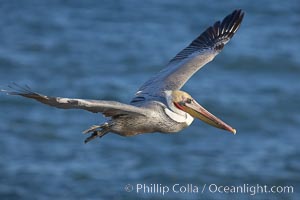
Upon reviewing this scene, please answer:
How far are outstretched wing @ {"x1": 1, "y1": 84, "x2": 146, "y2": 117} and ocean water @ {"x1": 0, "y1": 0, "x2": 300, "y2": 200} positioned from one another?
306 inches

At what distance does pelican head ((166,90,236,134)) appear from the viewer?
1062 centimetres

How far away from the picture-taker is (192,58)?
12211 millimetres

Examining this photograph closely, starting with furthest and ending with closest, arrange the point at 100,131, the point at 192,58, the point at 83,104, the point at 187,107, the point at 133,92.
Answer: the point at 133,92 → the point at 192,58 → the point at 187,107 → the point at 100,131 → the point at 83,104

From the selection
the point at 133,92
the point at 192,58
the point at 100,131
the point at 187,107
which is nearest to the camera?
the point at 100,131

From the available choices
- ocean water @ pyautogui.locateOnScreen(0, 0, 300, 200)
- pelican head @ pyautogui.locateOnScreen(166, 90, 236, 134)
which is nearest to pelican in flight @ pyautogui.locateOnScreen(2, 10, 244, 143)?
pelican head @ pyautogui.locateOnScreen(166, 90, 236, 134)

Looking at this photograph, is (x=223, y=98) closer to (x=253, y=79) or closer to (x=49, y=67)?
(x=253, y=79)

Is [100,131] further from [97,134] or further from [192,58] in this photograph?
[192,58]

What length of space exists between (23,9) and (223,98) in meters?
7.46

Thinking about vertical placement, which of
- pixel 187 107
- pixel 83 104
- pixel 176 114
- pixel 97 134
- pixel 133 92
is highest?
pixel 133 92

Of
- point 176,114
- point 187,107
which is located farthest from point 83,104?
point 187,107

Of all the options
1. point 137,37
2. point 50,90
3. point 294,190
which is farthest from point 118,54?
point 294,190

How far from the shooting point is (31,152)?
19406mm

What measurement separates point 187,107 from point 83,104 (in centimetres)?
182

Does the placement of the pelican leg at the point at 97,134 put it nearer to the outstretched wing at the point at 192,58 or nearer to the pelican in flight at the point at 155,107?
the pelican in flight at the point at 155,107
